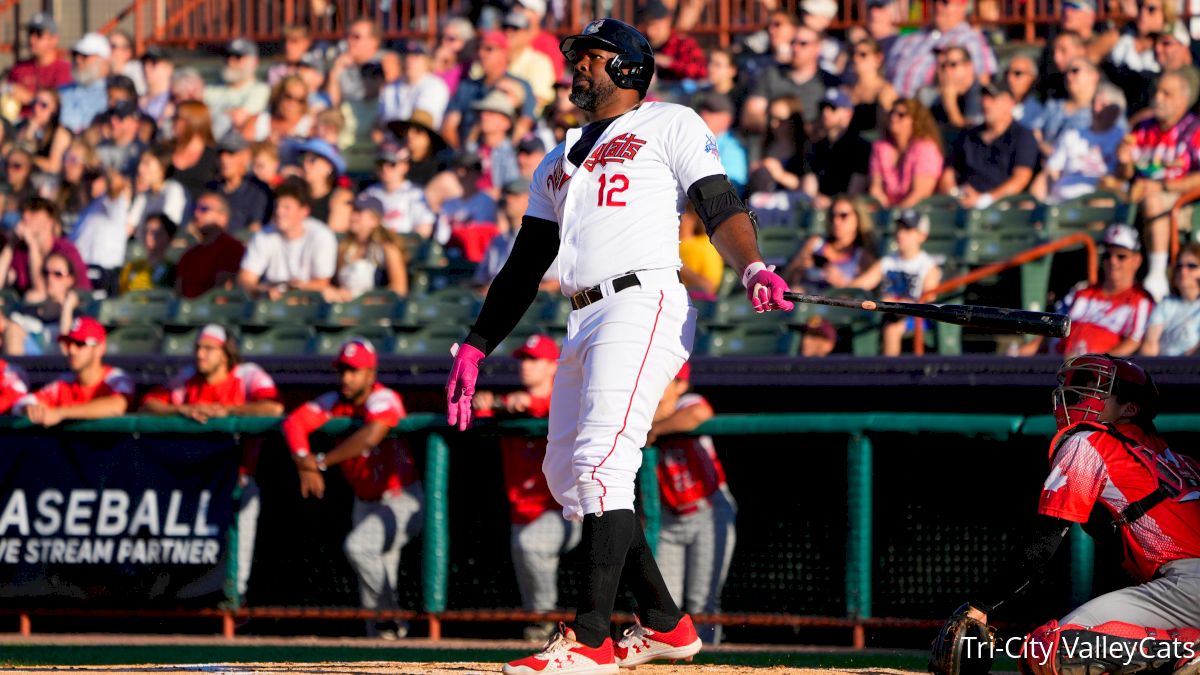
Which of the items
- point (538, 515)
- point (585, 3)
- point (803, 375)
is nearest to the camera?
point (538, 515)

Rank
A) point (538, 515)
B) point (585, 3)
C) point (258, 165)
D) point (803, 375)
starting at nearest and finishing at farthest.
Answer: point (538, 515)
point (803, 375)
point (258, 165)
point (585, 3)

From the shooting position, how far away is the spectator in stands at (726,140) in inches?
425

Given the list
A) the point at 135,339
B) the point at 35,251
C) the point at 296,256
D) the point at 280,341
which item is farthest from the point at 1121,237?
the point at 35,251

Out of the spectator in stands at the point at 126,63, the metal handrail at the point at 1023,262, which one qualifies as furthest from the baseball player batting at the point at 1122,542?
the spectator in stands at the point at 126,63

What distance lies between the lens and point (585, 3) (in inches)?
567

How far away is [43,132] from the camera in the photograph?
13.8m

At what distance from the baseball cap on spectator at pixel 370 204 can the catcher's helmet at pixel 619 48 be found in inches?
245

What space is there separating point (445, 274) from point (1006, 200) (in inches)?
131

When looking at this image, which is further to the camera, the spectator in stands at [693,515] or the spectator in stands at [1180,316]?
the spectator in stands at [1180,316]

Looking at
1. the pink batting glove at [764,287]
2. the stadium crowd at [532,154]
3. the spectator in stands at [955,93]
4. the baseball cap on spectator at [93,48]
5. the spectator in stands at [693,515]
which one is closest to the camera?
the pink batting glove at [764,287]

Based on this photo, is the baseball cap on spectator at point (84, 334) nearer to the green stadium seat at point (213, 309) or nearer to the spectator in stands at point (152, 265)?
the green stadium seat at point (213, 309)

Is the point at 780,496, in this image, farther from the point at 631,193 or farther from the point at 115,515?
the point at 115,515

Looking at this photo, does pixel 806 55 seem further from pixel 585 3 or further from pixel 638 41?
pixel 638 41

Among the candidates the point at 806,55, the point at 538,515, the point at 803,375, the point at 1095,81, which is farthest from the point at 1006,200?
the point at 538,515
